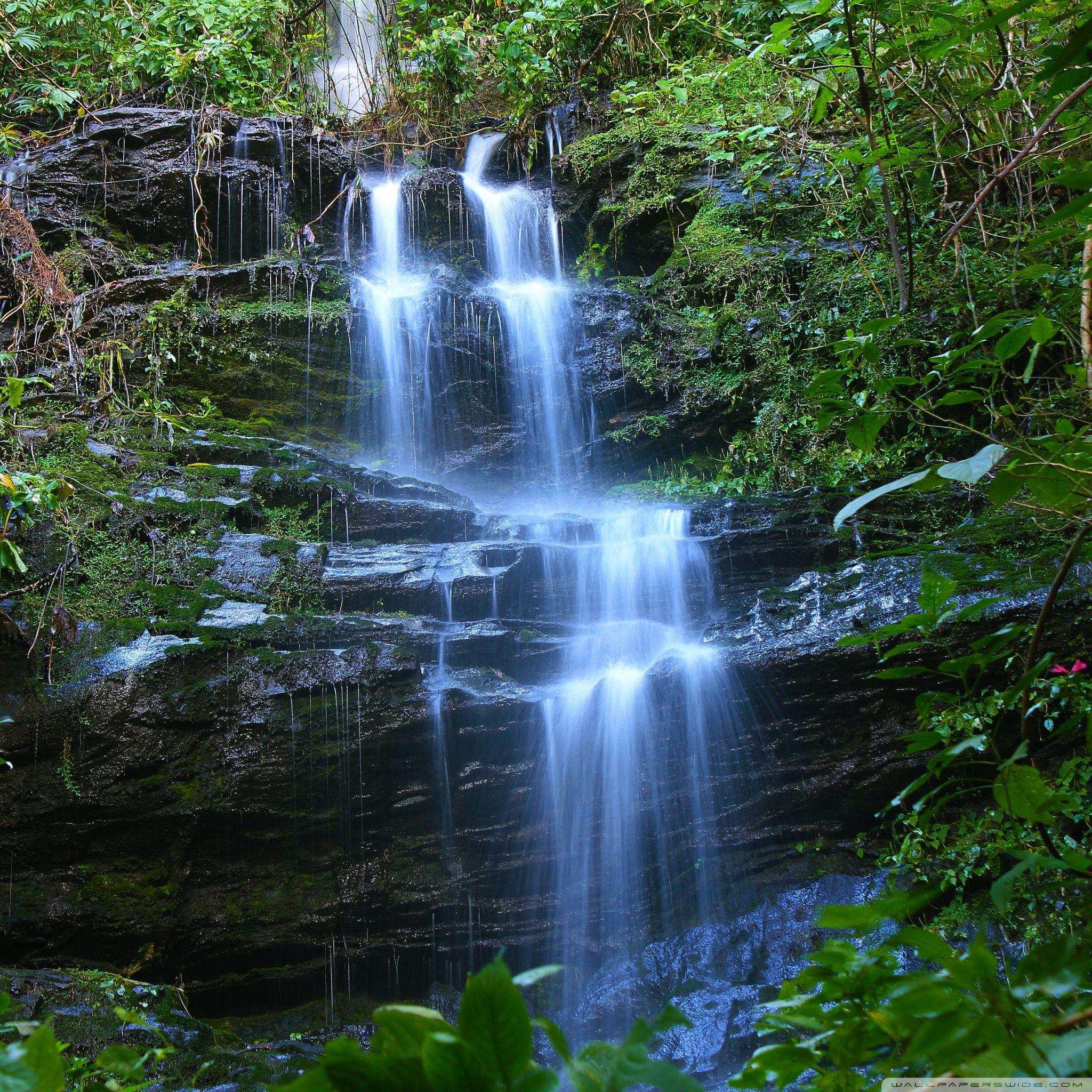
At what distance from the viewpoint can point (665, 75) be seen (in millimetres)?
10758

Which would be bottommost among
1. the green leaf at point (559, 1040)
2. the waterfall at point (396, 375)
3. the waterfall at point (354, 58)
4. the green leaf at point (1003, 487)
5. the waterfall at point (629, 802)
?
the waterfall at point (629, 802)

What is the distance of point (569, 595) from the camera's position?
6.55 meters

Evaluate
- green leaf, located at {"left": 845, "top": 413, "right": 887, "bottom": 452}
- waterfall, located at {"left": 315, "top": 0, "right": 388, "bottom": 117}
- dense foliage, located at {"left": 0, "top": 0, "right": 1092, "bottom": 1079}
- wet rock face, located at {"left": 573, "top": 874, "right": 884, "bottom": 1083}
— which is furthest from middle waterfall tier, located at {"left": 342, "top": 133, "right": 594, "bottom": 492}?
green leaf, located at {"left": 845, "top": 413, "right": 887, "bottom": 452}

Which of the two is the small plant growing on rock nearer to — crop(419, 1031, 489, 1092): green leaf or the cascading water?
crop(419, 1031, 489, 1092): green leaf

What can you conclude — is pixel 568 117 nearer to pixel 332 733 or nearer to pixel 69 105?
pixel 69 105

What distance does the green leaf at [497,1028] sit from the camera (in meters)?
0.58

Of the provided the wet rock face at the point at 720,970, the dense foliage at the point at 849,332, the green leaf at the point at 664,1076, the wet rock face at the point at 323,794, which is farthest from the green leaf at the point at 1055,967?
the wet rock face at the point at 323,794

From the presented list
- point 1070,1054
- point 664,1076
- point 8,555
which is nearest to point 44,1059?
point 664,1076

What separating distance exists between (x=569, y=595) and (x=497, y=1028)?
5969 mm

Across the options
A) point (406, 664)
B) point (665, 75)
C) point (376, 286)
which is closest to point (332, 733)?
point (406, 664)

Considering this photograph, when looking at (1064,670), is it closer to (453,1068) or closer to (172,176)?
(453,1068)

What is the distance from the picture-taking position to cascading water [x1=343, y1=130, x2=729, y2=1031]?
5.27m

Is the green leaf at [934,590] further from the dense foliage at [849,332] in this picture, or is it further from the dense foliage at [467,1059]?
the dense foliage at [467,1059]

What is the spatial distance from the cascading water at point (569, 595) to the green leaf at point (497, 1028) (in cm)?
467
